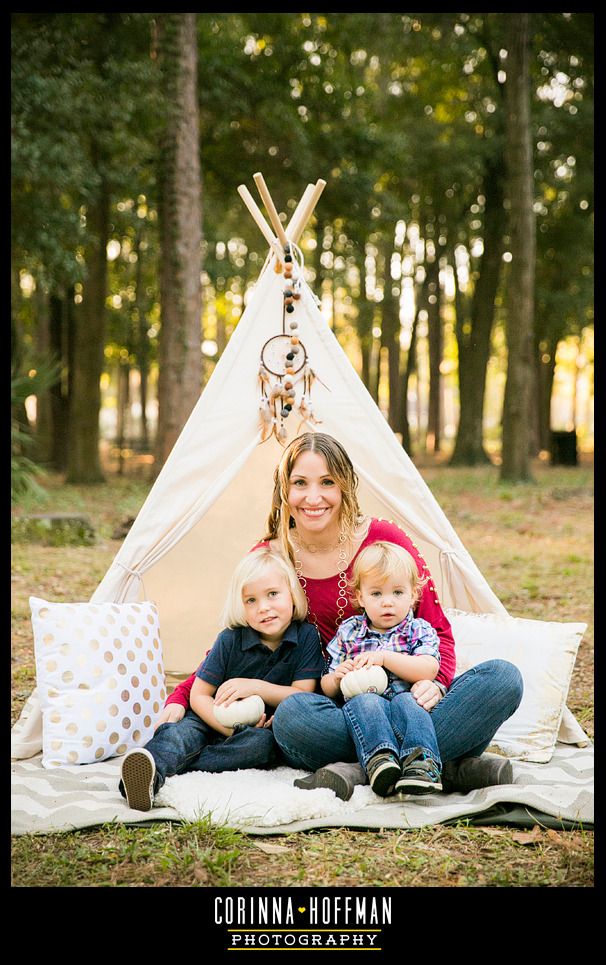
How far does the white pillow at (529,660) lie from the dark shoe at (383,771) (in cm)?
72

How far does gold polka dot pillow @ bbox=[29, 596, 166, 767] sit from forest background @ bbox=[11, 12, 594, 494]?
214 inches

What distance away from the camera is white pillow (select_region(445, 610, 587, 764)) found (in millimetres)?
3279

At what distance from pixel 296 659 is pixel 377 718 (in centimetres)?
46

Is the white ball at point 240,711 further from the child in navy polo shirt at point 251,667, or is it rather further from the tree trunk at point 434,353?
the tree trunk at point 434,353

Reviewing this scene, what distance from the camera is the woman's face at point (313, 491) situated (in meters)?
3.27

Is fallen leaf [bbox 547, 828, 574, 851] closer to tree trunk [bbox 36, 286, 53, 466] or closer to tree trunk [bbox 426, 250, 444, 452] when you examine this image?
tree trunk [bbox 36, 286, 53, 466]

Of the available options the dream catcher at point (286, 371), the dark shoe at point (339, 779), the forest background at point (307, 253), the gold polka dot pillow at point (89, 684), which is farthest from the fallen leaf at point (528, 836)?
the dream catcher at point (286, 371)

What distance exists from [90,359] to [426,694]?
34.3ft

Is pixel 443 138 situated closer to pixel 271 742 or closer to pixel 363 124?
pixel 363 124

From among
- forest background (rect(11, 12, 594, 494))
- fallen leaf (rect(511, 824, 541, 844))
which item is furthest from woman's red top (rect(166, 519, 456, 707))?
forest background (rect(11, 12, 594, 494))

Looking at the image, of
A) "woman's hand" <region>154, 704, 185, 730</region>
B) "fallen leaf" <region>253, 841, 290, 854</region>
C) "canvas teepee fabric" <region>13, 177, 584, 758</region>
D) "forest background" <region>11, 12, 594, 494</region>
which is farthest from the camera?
"forest background" <region>11, 12, 594, 494</region>

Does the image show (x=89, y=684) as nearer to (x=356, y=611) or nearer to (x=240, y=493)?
(x=356, y=611)
